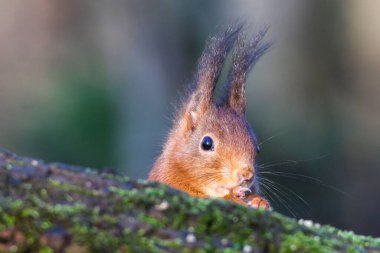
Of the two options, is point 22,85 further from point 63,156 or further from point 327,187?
point 327,187

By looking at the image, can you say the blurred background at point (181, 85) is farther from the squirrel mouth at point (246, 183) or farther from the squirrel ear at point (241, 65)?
the squirrel mouth at point (246, 183)

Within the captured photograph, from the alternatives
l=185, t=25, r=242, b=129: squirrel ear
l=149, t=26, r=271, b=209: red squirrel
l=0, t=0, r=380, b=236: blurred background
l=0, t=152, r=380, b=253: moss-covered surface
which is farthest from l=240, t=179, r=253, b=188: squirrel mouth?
l=0, t=0, r=380, b=236: blurred background

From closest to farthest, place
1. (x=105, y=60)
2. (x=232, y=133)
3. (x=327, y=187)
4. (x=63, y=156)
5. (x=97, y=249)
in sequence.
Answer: (x=97, y=249) < (x=232, y=133) < (x=63, y=156) < (x=327, y=187) < (x=105, y=60)

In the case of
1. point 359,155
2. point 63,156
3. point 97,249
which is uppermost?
point 359,155

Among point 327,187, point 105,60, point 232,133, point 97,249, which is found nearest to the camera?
point 97,249

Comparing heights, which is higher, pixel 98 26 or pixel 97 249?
pixel 98 26

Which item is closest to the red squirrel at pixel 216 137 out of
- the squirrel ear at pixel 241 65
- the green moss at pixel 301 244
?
the squirrel ear at pixel 241 65

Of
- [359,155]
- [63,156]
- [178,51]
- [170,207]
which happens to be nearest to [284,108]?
[359,155]
